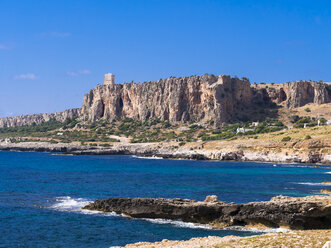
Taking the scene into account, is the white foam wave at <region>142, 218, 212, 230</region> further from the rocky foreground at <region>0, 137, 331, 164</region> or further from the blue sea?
the rocky foreground at <region>0, 137, 331, 164</region>

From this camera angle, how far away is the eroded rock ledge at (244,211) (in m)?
20.2

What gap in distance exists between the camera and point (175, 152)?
87.3 m

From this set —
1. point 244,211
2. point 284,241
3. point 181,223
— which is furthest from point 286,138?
point 284,241

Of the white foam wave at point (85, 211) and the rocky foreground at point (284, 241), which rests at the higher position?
the rocky foreground at point (284, 241)

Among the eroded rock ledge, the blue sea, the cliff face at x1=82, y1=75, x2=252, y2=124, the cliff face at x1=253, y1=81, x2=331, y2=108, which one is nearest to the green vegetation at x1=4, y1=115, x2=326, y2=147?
the cliff face at x1=82, y1=75, x2=252, y2=124

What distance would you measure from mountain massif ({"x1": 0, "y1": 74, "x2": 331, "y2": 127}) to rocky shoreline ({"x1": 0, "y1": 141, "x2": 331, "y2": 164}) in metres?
24.5

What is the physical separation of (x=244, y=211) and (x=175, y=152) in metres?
65.7

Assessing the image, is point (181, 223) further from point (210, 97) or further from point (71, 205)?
point (210, 97)

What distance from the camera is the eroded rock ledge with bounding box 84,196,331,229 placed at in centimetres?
2019

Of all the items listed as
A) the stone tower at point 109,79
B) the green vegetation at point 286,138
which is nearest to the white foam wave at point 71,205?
the green vegetation at point 286,138

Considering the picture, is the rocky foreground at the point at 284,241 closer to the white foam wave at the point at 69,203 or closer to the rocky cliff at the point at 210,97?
the white foam wave at the point at 69,203

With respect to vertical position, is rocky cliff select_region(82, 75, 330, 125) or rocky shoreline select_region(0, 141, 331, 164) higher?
rocky cliff select_region(82, 75, 330, 125)

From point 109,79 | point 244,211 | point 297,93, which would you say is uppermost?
point 109,79

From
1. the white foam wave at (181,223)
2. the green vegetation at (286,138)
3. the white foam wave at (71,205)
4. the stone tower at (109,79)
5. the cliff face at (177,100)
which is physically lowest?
the white foam wave at (181,223)
